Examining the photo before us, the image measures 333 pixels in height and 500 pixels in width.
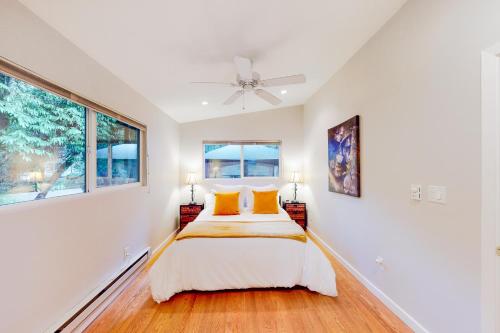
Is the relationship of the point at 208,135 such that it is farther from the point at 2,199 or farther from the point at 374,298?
the point at 374,298

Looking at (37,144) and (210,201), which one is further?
(210,201)

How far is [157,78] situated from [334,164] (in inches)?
104

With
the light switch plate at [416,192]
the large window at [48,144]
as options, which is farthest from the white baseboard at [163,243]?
the light switch plate at [416,192]

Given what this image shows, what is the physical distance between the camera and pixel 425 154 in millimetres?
1686

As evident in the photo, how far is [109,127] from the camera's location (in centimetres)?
251

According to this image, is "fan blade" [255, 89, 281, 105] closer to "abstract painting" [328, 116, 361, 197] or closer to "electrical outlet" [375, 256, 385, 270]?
"abstract painting" [328, 116, 361, 197]

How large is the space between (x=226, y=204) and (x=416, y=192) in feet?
8.41

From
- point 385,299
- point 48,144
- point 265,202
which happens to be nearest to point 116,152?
point 48,144

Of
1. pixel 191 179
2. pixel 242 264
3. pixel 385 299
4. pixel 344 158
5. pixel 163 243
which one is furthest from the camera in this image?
pixel 191 179

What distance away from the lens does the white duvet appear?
2299 mm

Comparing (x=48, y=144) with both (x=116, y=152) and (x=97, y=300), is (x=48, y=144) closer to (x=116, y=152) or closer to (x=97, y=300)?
(x=116, y=152)

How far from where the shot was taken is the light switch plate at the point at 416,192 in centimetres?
173

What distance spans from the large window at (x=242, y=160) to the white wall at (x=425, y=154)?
8.09 feet

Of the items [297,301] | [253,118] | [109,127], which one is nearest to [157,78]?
[109,127]
